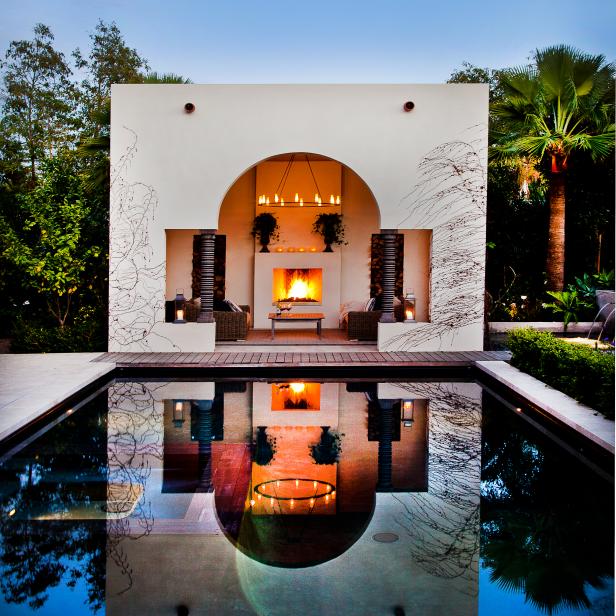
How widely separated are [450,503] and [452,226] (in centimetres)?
844

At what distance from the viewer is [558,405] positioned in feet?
28.7

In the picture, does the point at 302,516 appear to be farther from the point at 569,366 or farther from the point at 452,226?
the point at 452,226

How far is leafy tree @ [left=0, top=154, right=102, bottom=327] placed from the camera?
47.5 ft

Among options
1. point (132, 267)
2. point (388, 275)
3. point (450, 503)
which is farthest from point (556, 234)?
point (450, 503)

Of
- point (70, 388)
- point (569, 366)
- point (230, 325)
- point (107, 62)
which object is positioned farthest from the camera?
point (107, 62)

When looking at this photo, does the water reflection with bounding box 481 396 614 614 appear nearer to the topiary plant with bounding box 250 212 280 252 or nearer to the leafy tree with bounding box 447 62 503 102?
the topiary plant with bounding box 250 212 280 252

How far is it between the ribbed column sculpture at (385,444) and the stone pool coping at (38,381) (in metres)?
3.50

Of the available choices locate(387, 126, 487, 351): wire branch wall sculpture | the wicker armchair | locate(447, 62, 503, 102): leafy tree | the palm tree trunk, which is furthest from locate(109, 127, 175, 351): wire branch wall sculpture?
locate(447, 62, 503, 102): leafy tree

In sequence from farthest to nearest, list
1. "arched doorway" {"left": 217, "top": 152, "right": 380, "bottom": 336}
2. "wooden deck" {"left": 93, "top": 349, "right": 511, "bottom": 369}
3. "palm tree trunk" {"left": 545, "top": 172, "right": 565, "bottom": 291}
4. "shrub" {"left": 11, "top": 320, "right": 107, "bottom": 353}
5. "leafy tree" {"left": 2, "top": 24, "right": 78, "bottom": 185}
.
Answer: "leafy tree" {"left": 2, "top": 24, "right": 78, "bottom": 185} < "arched doorway" {"left": 217, "top": 152, "right": 380, "bottom": 336} < "palm tree trunk" {"left": 545, "top": 172, "right": 565, "bottom": 291} < "shrub" {"left": 11, "top": 320, "right": 107, "bottom": 353} < "wooden deck" {"left": 93, "top": 349, "right": 511, "bottom": 369}

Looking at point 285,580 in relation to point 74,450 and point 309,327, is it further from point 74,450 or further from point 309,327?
point 309,327

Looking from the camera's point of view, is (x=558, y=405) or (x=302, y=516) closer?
(x=302, y=516)

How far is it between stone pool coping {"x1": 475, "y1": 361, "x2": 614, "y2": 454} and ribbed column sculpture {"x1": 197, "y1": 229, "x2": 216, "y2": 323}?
4713 mm

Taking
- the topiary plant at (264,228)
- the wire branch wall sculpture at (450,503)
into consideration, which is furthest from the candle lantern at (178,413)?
the topiary plant at (264,228)

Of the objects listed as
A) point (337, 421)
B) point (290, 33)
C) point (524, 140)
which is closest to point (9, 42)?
point (290, 33)
